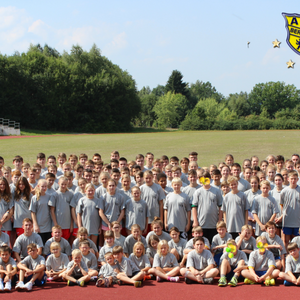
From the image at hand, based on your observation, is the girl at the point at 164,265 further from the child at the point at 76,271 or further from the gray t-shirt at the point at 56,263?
the gray t-shirt at the point at 56,263

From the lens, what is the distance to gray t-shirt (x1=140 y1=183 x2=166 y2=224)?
7.60 m

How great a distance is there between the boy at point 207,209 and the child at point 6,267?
3.53 metres

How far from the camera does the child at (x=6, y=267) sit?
5.95 m

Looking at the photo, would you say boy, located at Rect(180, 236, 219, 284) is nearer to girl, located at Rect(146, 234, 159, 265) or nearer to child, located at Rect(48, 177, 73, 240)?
girl, located at Rect(146, 234, 159, 265)

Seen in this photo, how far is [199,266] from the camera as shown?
631 centimetres

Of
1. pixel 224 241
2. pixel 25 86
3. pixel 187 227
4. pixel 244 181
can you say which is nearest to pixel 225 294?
pixel 224 241

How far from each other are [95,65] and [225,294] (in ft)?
200

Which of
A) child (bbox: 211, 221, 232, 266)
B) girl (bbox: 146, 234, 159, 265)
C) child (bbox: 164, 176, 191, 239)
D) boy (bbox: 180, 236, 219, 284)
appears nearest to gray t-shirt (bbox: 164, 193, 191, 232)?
child (bbox: 164, 176, 191, 239)

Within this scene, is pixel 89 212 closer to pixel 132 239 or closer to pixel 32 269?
pixel 132 239

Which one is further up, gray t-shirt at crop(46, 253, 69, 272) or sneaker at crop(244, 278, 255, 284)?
gray t-shirt at crop(46, 253, 69, 272)

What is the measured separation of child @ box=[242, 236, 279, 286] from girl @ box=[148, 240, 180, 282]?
1.22m

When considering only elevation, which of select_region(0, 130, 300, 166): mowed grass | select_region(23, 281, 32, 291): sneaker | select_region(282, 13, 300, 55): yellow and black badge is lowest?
select_region(23, 281, 32, 291): sneaker

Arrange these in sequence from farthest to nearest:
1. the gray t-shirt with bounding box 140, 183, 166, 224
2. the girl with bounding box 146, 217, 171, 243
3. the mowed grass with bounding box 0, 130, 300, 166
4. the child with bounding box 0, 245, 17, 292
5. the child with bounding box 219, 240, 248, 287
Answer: the mowed grass with bounding box 0, 130, 300, 166 → the gray t-shirt with bounding box 140, 183, 166, 224 → the girl with bounding box 146, 217, 171, 243 → the child with bounding box 219, 240, 248, 287 → the child with bounding box 0, 245, 17, 292

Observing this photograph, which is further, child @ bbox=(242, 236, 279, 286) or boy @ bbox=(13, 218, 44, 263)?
boy @ bbox=(13, 218, 44, 263)
